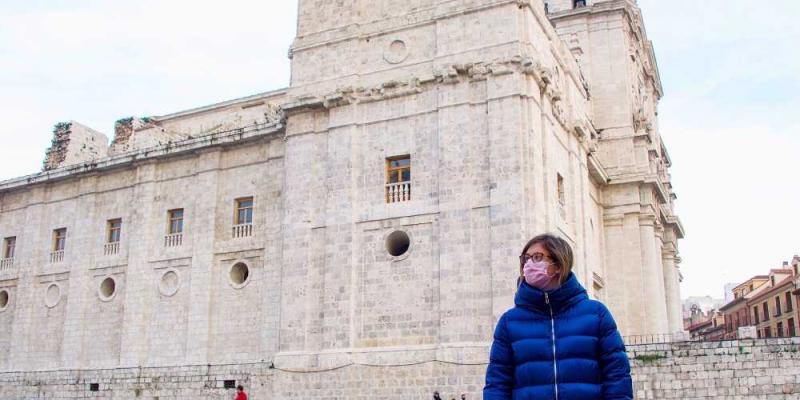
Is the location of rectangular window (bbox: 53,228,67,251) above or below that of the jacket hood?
above

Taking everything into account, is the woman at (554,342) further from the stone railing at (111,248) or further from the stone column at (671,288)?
the stone column at (671,288)

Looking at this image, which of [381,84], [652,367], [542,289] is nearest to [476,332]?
[652,367]

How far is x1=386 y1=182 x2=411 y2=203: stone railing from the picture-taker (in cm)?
2277

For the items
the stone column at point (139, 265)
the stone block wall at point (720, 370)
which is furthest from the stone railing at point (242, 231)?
the stone block wall at point (720, 370)

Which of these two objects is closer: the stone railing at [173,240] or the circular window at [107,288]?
the stone railing at [173,240]

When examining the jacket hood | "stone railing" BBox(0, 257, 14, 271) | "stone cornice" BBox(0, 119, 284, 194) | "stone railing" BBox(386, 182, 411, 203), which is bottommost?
the jacket hood

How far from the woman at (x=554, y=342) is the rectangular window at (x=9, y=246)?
31.7 metres

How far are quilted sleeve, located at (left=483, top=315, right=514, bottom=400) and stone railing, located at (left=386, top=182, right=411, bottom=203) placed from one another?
18.0 m

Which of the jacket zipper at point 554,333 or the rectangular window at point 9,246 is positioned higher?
the rectangular window at point 9,246

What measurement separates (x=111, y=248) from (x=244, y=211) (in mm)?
5673

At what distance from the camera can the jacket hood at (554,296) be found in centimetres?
452

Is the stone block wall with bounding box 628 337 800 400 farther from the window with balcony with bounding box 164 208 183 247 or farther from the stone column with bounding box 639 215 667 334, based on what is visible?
the window with balcony with bounding box 164 208 183 247

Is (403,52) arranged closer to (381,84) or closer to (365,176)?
(381,84)

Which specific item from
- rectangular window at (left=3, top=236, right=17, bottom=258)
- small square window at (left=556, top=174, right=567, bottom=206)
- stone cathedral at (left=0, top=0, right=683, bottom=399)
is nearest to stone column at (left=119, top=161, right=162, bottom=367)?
stone cathedral at (left=0, top=0, right=683, bottom=399)
